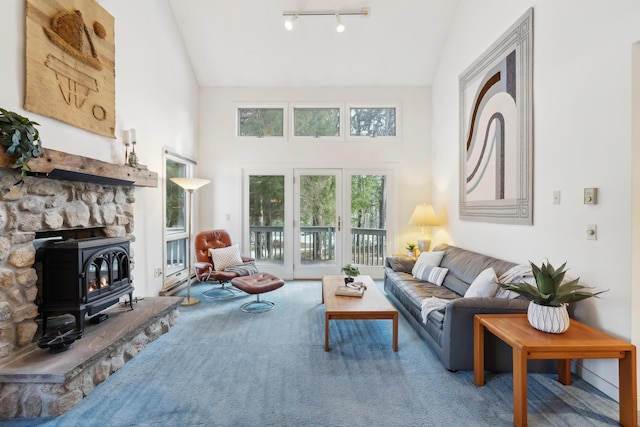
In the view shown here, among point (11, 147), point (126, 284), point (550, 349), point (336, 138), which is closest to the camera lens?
point (550, 349)

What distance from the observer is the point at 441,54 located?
4.99 m

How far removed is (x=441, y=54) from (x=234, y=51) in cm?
320

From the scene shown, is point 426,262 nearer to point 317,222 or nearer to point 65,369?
point 317,222

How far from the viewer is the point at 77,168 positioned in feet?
8.15

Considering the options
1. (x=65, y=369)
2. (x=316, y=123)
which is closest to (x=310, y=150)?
Answer: (x=316, y=123)

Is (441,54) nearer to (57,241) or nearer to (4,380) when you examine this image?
(57,241)

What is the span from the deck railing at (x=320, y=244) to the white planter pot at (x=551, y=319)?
3522 mm

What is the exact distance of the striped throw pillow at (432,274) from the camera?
3826 millimetres

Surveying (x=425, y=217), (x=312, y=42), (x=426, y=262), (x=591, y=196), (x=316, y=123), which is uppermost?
(x=312, y=42)

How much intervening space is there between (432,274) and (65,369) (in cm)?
351

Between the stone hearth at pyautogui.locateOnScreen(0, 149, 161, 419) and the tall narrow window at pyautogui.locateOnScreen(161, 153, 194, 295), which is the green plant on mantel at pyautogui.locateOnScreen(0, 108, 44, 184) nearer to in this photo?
the stone hearth at pyautogui.locateOnScreen(0, 149, 161, 419)

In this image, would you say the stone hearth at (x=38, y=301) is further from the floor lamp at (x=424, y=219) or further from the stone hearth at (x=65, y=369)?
the floor lamp at (x=424, y=219)

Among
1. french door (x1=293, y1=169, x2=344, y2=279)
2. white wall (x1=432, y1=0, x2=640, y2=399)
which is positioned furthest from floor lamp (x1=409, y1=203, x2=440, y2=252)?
white wall (x1=432, y1=0, x2=640, y2=399)

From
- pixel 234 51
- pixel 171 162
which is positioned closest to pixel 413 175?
pixel 234 51
